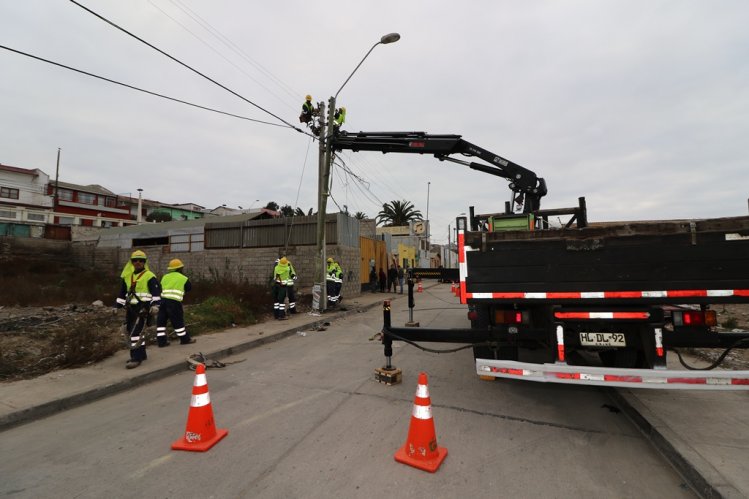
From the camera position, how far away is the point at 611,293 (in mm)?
3418

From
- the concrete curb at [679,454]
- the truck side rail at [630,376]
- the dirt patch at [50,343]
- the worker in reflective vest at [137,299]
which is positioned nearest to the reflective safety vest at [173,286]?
the worker in reflective vest at [137,299]

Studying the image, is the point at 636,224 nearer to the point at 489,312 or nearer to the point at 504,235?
the point at 504,235

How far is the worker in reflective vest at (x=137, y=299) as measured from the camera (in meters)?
5.78

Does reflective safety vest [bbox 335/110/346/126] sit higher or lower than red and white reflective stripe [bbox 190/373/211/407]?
higher

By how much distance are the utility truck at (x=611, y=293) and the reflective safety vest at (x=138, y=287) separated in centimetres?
528

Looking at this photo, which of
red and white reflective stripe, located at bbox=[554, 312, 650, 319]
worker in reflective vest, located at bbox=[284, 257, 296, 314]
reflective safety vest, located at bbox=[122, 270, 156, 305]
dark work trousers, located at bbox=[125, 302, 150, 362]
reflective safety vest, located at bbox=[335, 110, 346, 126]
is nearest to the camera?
red and white reflective stripe, located at bbox=[554, 312, 650, 319]

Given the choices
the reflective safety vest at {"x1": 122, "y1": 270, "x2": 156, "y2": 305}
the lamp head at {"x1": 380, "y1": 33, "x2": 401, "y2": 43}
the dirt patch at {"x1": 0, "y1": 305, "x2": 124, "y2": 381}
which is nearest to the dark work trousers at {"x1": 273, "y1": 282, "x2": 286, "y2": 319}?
the dirt patch at {"x1": 0, "y1": 305, "x2": 124, "y2": 381}

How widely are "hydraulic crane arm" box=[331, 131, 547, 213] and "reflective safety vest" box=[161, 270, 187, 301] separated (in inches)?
236

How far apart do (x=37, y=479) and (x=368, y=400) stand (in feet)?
A: 10.1

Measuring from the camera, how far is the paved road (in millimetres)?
2699

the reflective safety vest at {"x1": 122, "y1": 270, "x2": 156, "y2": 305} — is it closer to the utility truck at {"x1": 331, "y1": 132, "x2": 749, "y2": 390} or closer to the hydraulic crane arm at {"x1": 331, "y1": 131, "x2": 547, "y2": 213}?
the utility truck at {"x1": 331, "y1": 132, "x2": 749, "y2": 390}

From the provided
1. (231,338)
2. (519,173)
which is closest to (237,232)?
(231,338)

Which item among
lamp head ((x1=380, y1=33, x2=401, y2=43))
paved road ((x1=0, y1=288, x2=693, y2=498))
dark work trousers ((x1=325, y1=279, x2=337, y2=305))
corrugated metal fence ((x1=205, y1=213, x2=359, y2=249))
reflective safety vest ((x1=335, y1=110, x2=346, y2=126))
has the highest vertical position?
lamp head ((x1=380, y1=33, x2=401, y2=43))

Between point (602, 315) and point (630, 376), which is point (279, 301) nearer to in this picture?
point (602, 315)
